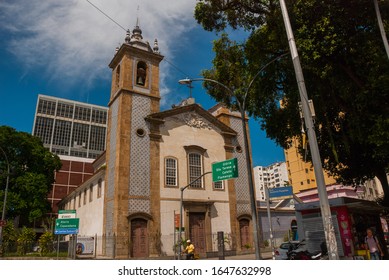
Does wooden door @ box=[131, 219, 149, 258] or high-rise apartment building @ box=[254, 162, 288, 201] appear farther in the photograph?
high-rise apartment building @ box=[254, 162, 288, 201]

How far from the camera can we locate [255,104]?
697 inches

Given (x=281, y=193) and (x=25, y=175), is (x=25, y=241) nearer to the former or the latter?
(x=25, y=175)

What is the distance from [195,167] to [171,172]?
7.97 feet

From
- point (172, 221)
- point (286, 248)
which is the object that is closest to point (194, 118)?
point (172, 221)

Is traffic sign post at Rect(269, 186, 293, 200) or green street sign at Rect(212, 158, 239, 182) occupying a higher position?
green street sign at Rect(212, 158, 239, 182)

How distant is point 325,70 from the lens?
1295 centimetres

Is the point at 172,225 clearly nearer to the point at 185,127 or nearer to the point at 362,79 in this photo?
the point at 185,127

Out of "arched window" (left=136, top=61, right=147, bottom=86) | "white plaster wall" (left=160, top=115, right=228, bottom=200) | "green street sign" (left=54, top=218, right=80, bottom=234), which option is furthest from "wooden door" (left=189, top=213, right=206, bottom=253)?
"arched window" (left=136, top=61, right=147, bottom=86)

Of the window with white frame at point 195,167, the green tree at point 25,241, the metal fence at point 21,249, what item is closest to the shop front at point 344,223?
the window with white frame at point 195,167

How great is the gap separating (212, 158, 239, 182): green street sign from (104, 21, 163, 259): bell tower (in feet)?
23.5

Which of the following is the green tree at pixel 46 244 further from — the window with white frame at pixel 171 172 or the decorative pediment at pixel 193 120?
the decorative pediment at pixel 193 120

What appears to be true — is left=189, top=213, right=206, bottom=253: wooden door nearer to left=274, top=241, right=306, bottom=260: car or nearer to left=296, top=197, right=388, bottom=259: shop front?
left=274, top=241, right=306, bottom=260: car

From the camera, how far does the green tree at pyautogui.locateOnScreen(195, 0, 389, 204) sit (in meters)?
12.5

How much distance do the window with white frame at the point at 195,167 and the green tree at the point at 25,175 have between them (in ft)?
51.7
